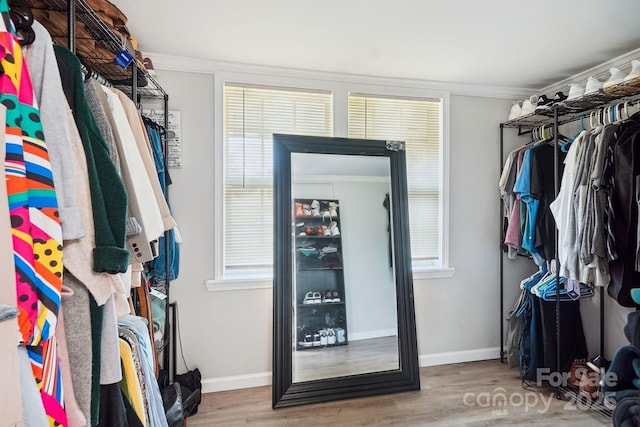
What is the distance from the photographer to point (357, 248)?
2.42 meters

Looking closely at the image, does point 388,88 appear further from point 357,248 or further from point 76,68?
point 76,68

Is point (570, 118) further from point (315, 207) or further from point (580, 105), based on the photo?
point (315, 207)

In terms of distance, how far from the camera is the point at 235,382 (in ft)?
7.76

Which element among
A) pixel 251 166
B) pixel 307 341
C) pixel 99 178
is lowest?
pixel 307 341

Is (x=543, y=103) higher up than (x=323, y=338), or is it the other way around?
(x=543, y=103)

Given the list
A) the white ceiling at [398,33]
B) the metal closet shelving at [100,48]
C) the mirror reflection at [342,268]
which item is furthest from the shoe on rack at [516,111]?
the metal closet shelving at [100,48]

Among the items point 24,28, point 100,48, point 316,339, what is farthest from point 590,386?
point 100,48

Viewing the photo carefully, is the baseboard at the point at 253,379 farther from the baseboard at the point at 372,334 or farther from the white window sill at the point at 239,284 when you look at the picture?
the white window sill at the point at 239,284

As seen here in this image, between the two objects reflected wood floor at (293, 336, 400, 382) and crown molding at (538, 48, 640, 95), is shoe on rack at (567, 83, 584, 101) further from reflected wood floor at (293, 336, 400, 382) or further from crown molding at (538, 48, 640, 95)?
reflected wood floor at (293, 336, 400, 382)

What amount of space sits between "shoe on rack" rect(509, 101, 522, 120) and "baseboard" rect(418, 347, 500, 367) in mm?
1953

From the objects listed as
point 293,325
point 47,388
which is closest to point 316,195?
point 293,325

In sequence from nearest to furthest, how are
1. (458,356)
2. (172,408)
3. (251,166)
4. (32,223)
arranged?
(32,223), (172,408), (251,166), (458,356)

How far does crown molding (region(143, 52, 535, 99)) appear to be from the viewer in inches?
88.6

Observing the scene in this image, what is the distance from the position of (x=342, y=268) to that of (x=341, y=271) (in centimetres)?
2
